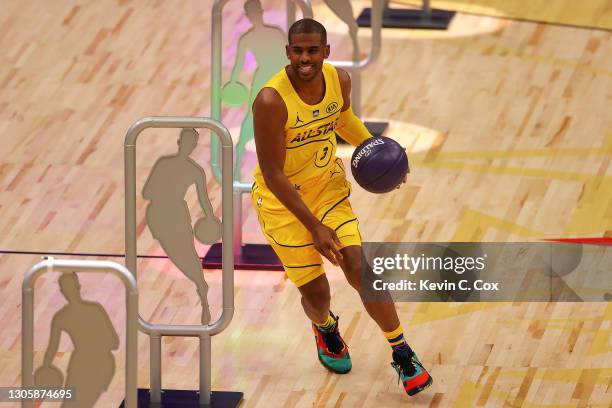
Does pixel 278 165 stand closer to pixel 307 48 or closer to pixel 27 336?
pixel 307 48

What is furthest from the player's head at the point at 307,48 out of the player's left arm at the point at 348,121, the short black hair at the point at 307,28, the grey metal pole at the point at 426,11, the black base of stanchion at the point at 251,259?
the grey metal pole at the point at 426,11

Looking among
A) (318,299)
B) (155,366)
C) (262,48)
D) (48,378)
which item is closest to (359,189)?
(262,48)

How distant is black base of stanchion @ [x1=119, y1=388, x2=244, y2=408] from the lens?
5.92m

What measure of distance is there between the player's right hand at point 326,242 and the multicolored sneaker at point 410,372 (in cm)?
51

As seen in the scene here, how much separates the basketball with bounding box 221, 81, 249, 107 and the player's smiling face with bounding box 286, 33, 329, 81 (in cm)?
113

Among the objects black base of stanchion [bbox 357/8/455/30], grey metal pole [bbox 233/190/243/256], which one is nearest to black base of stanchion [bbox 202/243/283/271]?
grey metal pole [bbox 233/190/243/256]

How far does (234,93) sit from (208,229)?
4.40ft

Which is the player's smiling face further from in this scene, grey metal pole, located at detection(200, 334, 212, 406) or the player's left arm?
grey metal pole, located at detection(200, 334, 212, 406)

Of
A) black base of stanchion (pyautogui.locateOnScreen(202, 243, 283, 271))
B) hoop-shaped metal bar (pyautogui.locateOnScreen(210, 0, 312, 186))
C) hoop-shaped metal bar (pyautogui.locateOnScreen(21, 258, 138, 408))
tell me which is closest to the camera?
hoop-shaped metal bar (pyautogui.locateOnScreen(21, 258, 138, 408))

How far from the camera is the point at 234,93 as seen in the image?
6.95m

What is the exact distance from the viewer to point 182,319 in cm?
675

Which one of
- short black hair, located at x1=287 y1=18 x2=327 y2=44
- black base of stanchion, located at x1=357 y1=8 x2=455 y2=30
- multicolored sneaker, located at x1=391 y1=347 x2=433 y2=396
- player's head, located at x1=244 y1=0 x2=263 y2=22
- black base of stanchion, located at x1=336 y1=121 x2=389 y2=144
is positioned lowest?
black base of stanchion, located at x1=357 y1=8 x2=455 y2=30

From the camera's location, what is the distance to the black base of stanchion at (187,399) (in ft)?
19.4

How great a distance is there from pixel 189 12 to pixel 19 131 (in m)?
2.19
